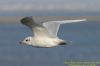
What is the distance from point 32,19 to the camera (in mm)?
8125

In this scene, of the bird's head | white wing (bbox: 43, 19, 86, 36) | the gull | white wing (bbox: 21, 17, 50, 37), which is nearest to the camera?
white wing (bbox: 21, 17, 50, 37)

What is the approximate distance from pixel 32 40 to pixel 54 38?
63 centimetres

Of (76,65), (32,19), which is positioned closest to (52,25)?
(32,19)

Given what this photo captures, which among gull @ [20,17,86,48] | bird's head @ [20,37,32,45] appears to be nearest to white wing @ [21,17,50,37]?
gull @ [20,17,86,48]

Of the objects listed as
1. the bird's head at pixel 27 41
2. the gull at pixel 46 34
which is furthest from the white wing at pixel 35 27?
the bird's head at pixel 27 41

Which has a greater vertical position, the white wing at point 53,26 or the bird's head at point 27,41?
the white wing at point 53,26

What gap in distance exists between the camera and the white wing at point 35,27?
26.6 feet

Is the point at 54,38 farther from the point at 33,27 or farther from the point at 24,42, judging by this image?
the point at 24,42

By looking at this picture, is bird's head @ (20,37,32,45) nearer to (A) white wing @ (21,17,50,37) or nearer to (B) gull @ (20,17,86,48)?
(B) gull @ (20,17,86,48)

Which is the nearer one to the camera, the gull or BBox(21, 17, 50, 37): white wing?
BBox(21, 17, 50, 37): white wing

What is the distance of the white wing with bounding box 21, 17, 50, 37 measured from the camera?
8102 mm

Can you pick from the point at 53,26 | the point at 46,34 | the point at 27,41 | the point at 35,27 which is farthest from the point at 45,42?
the point at 27,41

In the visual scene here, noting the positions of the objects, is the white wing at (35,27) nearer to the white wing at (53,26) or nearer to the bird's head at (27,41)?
the white wing at (53,26)

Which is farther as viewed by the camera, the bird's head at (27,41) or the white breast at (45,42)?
the bird's head at (27,41)
